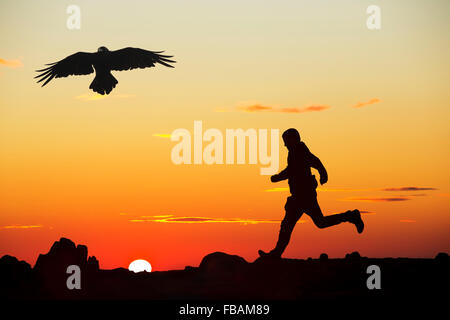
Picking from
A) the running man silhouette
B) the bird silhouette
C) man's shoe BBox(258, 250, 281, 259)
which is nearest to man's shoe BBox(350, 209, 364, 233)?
the running man silhouette

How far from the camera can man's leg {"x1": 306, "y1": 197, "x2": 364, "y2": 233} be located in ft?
39.8

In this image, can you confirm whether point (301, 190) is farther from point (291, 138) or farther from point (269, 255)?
point (269, 255)

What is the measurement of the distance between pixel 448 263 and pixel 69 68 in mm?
10442

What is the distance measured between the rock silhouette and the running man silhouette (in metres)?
0.84

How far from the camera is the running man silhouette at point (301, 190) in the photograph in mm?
12133

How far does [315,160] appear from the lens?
12258 mm

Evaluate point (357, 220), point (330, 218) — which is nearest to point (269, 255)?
point (330, 218)

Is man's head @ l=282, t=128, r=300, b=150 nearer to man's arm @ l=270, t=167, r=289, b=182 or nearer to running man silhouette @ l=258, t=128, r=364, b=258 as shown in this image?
running man silhouette @ l=258, t=128, r=364, b=258

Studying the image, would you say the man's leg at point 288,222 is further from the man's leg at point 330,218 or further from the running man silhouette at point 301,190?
the man's leg at point 330,218

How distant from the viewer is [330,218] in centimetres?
1216

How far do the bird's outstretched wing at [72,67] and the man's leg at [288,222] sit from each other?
25.1 feet

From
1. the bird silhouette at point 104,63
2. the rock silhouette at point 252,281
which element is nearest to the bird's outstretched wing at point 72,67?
the bird silhouette at point 104,63

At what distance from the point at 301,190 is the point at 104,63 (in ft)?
25.1
